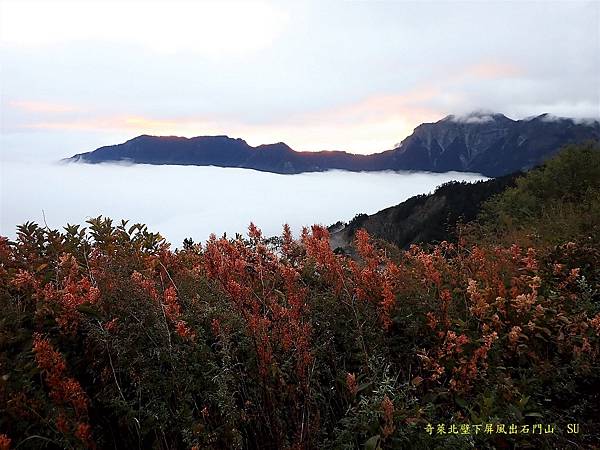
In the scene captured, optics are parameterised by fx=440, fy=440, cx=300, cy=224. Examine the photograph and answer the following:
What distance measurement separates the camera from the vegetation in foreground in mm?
2512

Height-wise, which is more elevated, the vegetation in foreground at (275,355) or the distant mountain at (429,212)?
the vegetation in foreground at (275,355)

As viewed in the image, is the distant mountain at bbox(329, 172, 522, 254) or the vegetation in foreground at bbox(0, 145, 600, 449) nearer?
the vegetation in foreground at bbox(0, 145, 600, 449)

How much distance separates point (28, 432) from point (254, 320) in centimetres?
135

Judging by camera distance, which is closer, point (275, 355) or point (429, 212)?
point (275, 355)

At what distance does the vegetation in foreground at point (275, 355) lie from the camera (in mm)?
2512

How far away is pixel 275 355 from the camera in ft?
9.51

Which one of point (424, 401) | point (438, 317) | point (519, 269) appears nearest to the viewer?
point (424, 401)

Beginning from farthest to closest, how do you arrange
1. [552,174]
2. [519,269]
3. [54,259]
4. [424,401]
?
[552,174] → [519,269] → [54,259] → [424,401]

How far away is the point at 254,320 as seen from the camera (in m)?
2.72

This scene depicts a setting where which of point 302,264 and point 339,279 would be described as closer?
point 339,279

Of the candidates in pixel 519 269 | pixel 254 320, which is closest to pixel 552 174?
pixel 519 269

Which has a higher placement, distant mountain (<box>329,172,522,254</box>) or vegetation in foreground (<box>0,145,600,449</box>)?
vegetation in foreground (<box>0,145,600,449</box>)

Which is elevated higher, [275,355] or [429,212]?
[275,355]

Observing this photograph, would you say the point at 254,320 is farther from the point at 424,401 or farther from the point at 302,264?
the point at 302,264
